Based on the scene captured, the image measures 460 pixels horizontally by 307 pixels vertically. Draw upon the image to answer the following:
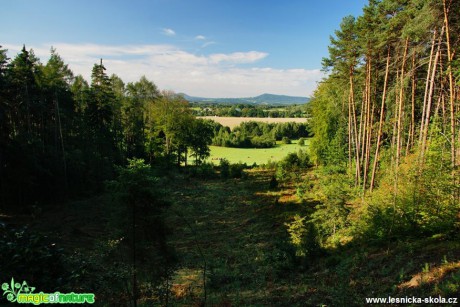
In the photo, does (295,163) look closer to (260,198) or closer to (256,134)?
(260,198)

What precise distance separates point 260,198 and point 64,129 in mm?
24015

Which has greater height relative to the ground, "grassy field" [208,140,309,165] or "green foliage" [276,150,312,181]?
"green foliage" [276,150,312,181]

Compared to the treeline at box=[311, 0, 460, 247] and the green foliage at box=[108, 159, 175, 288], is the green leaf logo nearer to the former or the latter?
the green foliage at box=[108, 159, 175, 288]

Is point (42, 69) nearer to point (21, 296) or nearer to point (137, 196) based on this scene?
point (137, 196)

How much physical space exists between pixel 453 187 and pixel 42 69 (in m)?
36.3

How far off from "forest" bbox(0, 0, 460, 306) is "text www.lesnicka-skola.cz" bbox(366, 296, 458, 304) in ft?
0.77

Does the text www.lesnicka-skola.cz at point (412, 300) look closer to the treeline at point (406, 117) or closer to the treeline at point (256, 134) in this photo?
the treeline at point (406, 117)

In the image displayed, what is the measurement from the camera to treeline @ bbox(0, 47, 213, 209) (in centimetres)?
2347

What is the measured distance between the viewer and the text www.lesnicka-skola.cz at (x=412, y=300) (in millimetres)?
6517

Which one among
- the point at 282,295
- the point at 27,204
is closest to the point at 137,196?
the point at 282,295

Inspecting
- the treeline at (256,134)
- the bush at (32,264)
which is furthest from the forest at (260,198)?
the treeline at (256,134)

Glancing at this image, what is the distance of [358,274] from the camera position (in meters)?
10.8

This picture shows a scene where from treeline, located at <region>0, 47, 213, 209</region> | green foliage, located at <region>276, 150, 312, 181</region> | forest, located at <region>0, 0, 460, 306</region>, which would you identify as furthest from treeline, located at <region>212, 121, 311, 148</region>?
forest, located at <region>0, 0, 460, 306</region>

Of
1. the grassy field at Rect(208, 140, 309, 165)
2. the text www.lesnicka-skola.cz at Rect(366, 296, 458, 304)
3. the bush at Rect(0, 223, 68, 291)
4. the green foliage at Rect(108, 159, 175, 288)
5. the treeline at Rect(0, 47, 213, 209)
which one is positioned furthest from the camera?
the grassy field at Rect(208, 140, 309, 165)
